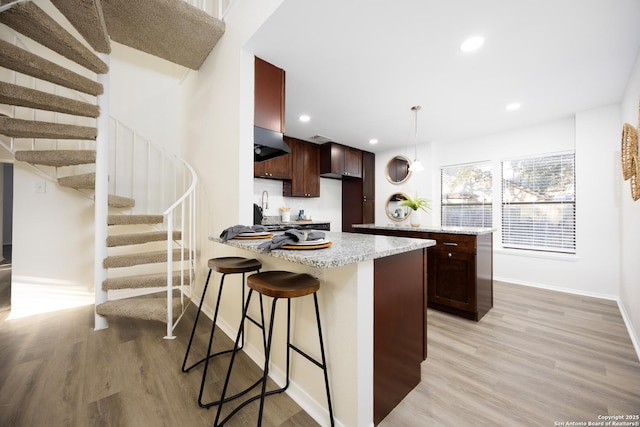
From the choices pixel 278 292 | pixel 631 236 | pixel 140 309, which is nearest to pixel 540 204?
pixel 631 236

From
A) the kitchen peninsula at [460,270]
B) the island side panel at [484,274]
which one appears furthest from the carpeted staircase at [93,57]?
the island side panel at [484,274]

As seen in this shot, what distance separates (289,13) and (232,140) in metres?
1.00

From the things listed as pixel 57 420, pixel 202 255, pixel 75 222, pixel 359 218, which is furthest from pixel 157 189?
pixel 359 218

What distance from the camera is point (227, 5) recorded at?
93.0 inches

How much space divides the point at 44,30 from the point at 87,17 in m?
0.28

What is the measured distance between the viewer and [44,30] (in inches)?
68.7

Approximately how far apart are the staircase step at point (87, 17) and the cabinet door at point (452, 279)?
354cm

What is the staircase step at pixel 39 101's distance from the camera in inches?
74.8

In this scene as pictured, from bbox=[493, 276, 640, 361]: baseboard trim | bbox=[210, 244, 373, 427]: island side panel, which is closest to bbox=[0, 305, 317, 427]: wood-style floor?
bbox=[210, 244, 373, 427]: island side panel

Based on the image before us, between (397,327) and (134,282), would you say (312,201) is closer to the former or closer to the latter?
(134,282)

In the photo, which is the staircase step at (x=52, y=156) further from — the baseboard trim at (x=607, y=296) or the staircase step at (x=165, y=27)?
the baseboard trim at (x=607, y=296)

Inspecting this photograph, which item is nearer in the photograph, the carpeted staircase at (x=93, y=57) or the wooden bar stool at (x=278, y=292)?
the wooden bar stool at (x=278, y=292)

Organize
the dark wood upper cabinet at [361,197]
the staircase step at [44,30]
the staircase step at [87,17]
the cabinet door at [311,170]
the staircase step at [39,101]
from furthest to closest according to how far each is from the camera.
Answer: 1. the dark wood upper cabinet at [361,197]
2. the cabinet door at [311,170]
3. the staircase step at [39,101]
4. the staircase step at [87,17]
5. the staircase step at [44,30]

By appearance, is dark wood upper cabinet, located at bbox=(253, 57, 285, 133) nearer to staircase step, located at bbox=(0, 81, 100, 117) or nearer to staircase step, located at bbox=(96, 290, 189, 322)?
staircase step, located at bbox=(0, 81, 100, 117)
